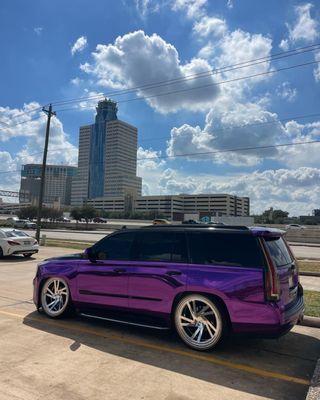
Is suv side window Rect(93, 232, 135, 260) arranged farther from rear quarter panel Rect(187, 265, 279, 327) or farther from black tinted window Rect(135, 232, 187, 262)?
rear quarter panel Rect(187, 265, 279, 327)

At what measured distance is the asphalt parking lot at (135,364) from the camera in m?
4.12

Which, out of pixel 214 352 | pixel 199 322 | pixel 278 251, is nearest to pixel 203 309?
pixel 199 322

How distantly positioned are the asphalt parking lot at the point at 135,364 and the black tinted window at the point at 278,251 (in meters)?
1.20

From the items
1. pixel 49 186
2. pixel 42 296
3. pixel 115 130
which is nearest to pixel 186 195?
pixel 49 186

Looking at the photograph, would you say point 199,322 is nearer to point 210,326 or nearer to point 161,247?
point 210,326

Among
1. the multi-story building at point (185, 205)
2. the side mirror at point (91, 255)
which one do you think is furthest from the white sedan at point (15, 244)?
the multi-story building at point (185, 205)

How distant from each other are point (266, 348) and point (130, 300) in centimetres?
205

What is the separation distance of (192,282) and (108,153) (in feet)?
119

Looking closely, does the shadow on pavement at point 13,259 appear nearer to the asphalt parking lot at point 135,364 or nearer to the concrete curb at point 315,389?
the asphalt parking lot at point 135,364

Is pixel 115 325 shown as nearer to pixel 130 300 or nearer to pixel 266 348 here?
pixel 130 300

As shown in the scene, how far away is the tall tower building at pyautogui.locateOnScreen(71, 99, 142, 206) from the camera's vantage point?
3953 cm

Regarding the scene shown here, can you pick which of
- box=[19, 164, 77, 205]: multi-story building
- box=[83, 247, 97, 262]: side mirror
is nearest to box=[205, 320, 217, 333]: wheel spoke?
box=[83, 247, 97, 262]: side mirror

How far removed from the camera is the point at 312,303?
8.27 meters

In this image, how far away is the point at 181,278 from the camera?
18.1 ft
